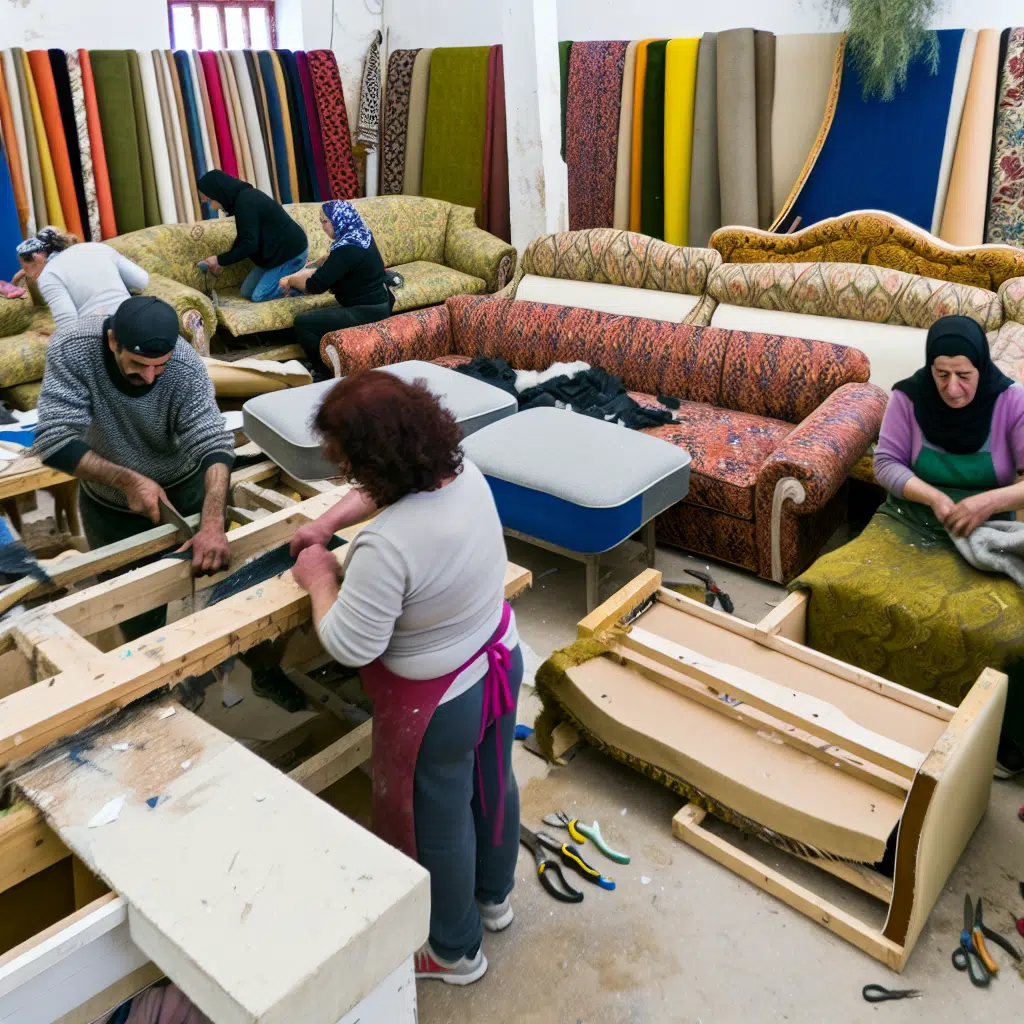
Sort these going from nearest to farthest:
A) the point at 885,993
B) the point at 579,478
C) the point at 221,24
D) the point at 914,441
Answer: the point at 885,993 < the point at 914,441 < the point at 579,478 < the point at 221,24

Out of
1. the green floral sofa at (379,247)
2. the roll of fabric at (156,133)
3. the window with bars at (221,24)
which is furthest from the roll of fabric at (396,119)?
the roll of fabric at (156,133)

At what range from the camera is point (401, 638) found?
164 centimetres

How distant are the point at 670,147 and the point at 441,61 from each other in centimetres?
205

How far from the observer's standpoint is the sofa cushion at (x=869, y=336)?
3.78m

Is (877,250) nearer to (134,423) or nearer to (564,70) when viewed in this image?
(564,70)

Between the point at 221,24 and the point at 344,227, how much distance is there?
2.86 metres

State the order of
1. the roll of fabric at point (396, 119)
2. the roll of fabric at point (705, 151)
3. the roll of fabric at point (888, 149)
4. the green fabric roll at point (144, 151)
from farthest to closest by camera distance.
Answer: the roll of fabric at point (396, 119) < the green fabric roll at point (144, 151) < the roll of fabric at point (705, 151) < the roll of fabric at point (888, 149)

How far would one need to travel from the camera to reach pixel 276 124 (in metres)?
6.18

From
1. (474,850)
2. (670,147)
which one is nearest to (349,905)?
(474,850)

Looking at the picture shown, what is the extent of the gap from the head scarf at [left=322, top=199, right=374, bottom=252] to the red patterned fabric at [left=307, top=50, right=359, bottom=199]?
1.54 meters

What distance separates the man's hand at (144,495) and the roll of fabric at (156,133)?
13.6 ft

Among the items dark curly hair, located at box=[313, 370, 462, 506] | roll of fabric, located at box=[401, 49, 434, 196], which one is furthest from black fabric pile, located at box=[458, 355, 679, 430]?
Result: roll of fabric, located at box=[401, 49, 434, 196]

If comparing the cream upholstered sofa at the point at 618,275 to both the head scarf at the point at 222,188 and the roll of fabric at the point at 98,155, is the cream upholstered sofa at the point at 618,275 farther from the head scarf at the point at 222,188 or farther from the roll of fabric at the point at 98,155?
the roll of fabric at the point at 98,155

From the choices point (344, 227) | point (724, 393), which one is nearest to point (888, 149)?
point (724, 393)
